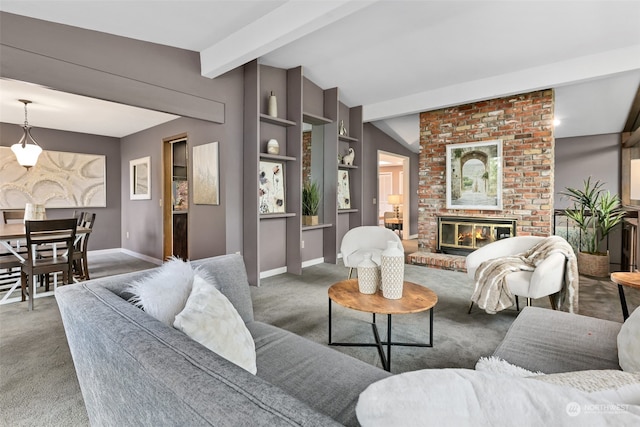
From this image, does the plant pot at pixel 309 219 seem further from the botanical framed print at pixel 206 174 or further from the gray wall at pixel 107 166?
the gray wall at pixel 107 166

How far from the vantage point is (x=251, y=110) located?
3814 mm

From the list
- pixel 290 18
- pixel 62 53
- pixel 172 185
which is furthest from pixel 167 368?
pixel 172 185

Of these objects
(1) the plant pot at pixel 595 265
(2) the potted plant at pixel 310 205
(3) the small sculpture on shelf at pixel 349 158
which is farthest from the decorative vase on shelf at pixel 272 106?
(1) the plant pot at pixel 595 265

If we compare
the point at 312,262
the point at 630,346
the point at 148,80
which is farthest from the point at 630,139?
the point at 148,80

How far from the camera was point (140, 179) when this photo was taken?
5738mm

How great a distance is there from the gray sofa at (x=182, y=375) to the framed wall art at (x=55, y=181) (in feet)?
17.4

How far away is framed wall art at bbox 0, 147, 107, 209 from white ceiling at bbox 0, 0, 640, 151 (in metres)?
0.70

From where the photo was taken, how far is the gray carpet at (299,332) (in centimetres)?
171

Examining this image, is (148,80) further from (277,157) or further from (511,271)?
(511,271)

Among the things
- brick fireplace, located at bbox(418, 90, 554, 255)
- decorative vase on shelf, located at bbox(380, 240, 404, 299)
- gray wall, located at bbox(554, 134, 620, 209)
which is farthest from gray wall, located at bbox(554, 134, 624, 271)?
decorative vase on shelf, located at bbox(380, 240, 404, 299)

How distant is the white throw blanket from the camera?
8.30 feet

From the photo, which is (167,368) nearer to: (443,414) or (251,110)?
(443,414)

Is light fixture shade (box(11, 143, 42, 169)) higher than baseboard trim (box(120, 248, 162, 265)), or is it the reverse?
light fixture shade (box(11, 143, 42, 169))

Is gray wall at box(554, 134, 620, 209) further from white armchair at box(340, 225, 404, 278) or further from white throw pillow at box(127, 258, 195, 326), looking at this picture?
white throw pillow at box(127, 258, 195, 326)
